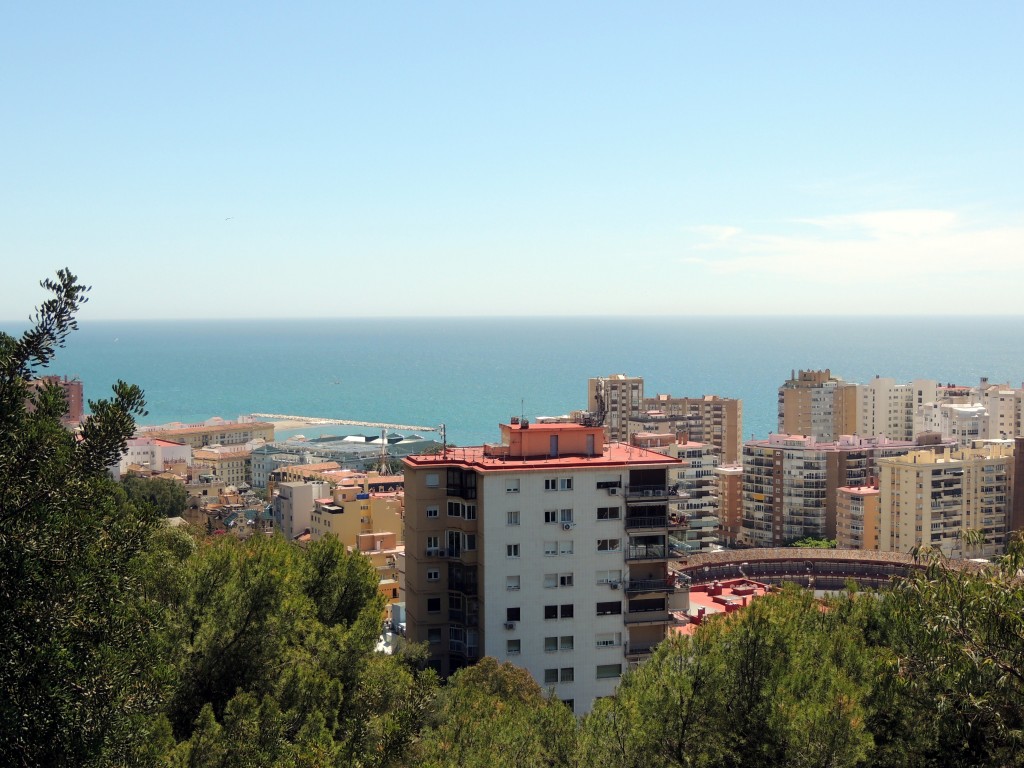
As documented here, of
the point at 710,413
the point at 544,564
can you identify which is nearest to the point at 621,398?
the point at 710,413

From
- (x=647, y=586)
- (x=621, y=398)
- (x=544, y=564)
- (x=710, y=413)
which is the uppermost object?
(x=544, y=564)

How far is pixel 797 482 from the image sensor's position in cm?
4266

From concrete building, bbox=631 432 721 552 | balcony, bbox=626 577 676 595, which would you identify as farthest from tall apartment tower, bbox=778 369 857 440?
balcony, bbox=626 577 676 595

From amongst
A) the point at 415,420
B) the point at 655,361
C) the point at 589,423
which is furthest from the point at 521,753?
the point at 655,361

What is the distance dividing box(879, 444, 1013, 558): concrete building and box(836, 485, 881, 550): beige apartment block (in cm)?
32

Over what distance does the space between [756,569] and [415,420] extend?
2670 inches

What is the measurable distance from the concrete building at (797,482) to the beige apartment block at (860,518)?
2954 millimetres

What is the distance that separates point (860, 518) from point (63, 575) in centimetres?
3707

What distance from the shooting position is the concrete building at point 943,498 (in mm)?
37312

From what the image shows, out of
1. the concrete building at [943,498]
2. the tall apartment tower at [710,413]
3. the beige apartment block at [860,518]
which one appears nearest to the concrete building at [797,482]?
the beige apartment block at [860,518]

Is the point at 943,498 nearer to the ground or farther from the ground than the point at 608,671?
nearer to the ground

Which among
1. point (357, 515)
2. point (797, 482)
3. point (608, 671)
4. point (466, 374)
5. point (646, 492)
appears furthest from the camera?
point (466, 374)

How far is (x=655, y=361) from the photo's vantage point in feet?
509

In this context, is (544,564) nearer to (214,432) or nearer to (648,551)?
(648,551)
